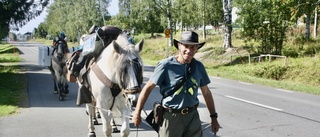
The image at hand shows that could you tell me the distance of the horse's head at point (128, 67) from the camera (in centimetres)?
480

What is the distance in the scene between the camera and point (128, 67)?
4949 mm

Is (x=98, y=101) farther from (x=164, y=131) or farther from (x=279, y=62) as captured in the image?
(x=279, y=62)

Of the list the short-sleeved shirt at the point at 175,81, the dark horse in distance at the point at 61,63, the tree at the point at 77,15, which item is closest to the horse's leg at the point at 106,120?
the short-sleeved shirt at the point at 175,81

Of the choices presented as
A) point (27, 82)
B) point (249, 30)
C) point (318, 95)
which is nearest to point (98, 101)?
point (318, 95)

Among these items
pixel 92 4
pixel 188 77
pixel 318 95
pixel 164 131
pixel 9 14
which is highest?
pixel 92 4

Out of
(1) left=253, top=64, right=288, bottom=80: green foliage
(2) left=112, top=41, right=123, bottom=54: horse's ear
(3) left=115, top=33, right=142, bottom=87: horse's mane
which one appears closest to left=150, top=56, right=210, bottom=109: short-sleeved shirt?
(3) left=115, top=33, right=142, bottom=87: horse's mane

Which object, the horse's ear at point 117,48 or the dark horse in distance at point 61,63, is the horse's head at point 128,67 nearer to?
the horse's ear at point 117,48

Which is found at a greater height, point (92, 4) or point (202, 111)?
point (92, 4)

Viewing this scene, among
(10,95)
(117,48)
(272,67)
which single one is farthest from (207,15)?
(117,48)

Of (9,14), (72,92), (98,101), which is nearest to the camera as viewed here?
(98,101)

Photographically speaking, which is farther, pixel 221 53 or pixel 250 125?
pixel 221 53

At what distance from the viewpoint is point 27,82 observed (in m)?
15.4

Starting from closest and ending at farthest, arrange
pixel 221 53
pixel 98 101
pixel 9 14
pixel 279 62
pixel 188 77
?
1. pixel 188 77
2. pixel 98 101
3. pixel 9 14
4. pixel 279 62
5. pixel 221 53

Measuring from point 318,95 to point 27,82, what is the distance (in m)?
12.0
